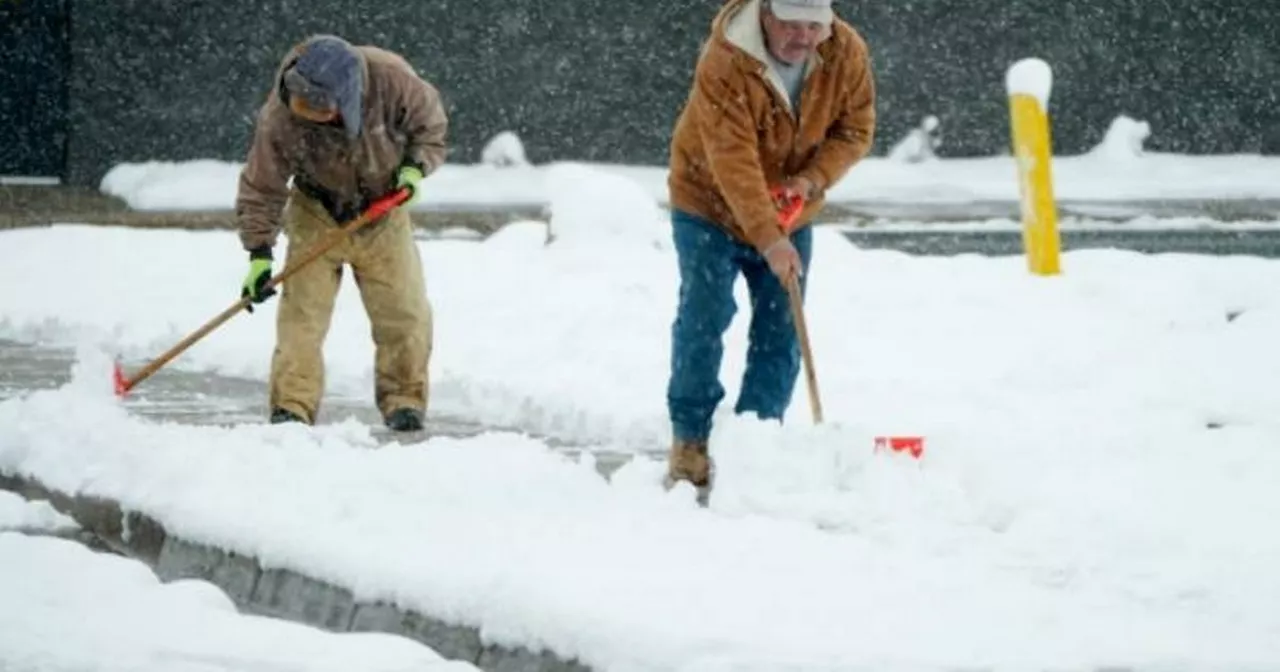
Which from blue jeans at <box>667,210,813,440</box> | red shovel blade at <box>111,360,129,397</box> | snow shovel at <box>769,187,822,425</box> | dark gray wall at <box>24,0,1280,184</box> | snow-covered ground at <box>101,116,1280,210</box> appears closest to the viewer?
snow shovel at <box>769,187,822,425</box>

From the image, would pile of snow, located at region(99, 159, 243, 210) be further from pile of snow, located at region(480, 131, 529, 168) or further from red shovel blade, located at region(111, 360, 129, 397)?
red shovel blade, located at region(111, 360, 129, 397)

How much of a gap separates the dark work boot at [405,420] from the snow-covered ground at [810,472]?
0.35m

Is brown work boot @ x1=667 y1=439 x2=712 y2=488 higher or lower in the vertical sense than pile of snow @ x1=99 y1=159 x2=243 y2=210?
lower

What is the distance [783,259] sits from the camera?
25.1 feet

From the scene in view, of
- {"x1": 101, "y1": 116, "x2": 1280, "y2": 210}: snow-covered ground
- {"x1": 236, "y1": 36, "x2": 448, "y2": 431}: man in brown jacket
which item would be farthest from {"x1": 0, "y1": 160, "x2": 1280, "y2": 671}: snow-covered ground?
{"x1": 101, "y1": 116, "x2": 1280, "y2": 210}: snow-covered ground

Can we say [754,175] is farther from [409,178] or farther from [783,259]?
[409,178]

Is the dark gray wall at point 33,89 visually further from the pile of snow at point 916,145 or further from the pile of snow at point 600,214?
the pile of snow at point 600,214

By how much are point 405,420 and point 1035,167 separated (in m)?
4.27

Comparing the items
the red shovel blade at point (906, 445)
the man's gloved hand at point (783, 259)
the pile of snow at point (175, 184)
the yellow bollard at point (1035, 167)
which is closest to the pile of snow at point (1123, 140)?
the pile of snow at point (175, 184)

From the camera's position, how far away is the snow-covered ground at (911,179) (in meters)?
19.2

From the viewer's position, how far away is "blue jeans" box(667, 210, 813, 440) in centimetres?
805

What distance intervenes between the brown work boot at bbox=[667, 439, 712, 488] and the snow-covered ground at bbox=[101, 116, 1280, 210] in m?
10.3

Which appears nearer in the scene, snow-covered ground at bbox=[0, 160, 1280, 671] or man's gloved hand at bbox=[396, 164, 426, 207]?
snow-covered ground at bbox=[0, 160, 1280, 671]

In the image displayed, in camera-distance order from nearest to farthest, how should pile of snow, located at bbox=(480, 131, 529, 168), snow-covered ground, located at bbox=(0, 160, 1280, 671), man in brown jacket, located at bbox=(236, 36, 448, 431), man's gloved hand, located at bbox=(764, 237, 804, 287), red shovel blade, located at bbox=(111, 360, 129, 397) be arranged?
snow-covered ground, located at bbox=(0, 160, 1280, 671)
man's gloved hand, located at bbox=(764, 237, 804, 287)
man in brown jacket, located at bbox=(236, 36, 448, 431)
red shovel blade, located at bbox=(111, 360, 129, 397)
pile of snow, located at bbox=(480, 131, 529, 168)
